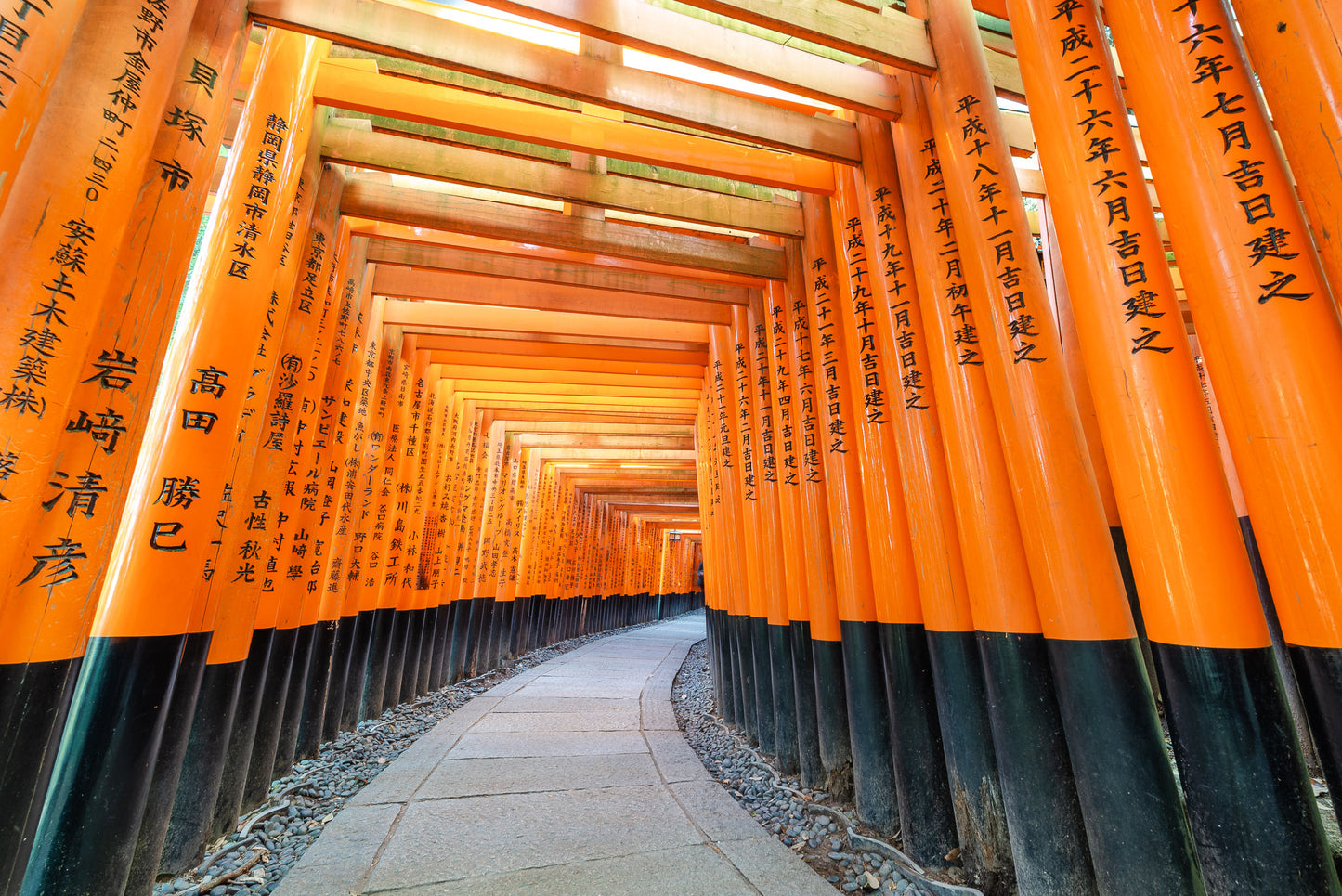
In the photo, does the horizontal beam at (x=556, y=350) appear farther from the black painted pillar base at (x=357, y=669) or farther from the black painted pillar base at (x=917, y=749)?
the black painted pillar base at (x=917, y=749)

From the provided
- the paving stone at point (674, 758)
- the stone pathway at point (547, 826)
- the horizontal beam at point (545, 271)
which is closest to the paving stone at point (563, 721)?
the stone pathway at point (547, 826)

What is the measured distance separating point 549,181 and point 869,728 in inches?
169

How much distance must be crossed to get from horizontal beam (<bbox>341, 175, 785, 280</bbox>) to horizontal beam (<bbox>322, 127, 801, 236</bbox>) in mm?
359

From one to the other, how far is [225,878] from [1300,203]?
506cm

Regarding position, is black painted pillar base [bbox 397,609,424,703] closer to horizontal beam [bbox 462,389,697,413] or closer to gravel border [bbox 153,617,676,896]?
gravel border [bbox 153,617,676,896]

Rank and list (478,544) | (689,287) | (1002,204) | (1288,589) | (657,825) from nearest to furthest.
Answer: (1288,589) < (1002,204) < (657,825) < (689,287) < (478,544)

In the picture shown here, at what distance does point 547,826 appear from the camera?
3141 mm

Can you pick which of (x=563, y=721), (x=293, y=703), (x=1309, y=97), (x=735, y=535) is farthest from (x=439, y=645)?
(x=1309, y=97)

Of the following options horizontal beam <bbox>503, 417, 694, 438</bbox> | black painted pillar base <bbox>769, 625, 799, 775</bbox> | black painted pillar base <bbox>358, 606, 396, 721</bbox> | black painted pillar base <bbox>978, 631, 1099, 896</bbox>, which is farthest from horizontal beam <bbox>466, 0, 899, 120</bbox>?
horizontal beam <bbox>503, 417, 694, 438</bbox>

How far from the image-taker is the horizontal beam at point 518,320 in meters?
5.94

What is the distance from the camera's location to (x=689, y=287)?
5559 millimetres

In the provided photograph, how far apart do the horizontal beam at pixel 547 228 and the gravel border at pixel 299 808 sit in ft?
13.6

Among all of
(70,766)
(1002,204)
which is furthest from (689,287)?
(70,766)

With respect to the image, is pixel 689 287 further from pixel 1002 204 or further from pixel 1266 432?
pixel 1266 432
